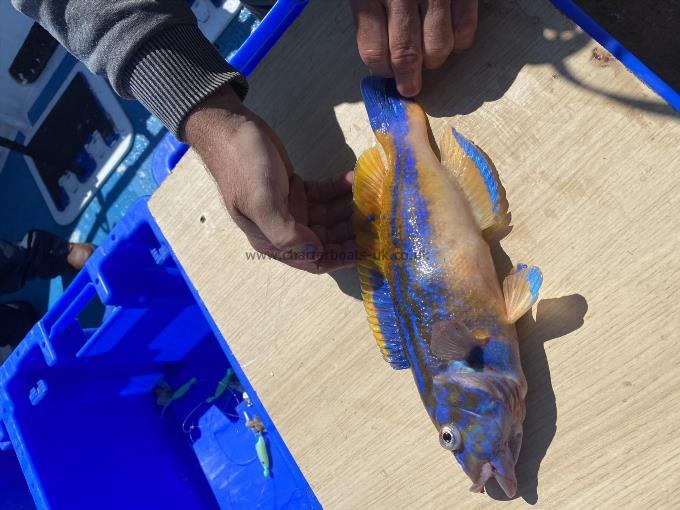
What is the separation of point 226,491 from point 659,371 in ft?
7.20

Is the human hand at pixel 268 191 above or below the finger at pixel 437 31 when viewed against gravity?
below

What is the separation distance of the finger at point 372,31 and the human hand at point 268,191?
1.10ft

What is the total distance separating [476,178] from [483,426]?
0.59m

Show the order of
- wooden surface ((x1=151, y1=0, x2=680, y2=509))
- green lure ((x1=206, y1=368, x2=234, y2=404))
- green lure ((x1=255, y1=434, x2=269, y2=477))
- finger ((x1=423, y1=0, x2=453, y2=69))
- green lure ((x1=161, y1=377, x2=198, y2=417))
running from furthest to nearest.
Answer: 1. green lure ((x1=161, y1=377, x2=198, y2=417))
2. green lure ((x1=206, y1=368, x2=234, y2=404))
3. green lure ((x1=255, y1=434, x2=269, y2=477))
4. finger ((x1=423, y1=0, x2=453, y2=69))
5. wooden surface ((x1=151, y1=0, x2=680, y2=509))

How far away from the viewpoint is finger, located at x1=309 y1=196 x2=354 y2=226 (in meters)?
1.64

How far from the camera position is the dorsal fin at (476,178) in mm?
1375

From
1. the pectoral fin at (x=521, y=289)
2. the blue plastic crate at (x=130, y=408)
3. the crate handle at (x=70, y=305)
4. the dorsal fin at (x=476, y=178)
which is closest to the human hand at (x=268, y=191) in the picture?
the dorsal fin at (x=476, y=178)

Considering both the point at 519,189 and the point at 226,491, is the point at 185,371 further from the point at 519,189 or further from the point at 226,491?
the point at 519,189

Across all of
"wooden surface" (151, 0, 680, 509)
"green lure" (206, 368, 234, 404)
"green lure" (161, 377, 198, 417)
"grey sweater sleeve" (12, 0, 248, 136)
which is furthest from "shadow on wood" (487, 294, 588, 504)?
"green lure" (161, 377, 198, 417)

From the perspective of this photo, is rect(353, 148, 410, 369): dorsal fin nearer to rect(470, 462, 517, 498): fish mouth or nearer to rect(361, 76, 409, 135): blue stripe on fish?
rect(361, 76, 409, 135): blue stripe on fish

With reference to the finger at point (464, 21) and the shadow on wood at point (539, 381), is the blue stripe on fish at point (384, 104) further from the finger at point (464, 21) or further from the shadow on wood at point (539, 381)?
the shadow on wood at point (539, 381)

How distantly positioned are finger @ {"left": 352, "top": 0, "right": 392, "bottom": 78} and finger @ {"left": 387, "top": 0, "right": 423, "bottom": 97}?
2cm

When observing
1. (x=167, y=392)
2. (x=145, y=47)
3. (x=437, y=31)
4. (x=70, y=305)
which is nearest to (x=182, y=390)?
(x=167, y=392)

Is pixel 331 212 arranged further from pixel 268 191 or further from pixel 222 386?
pixel 222 386
